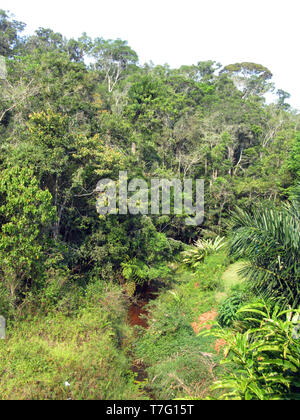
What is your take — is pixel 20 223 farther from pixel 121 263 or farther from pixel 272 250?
pixel 272 250

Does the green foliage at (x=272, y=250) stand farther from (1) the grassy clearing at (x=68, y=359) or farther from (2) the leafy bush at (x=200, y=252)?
(2) the leafy bush at (x=200, y=252)

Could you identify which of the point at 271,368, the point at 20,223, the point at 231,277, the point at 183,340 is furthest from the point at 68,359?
the point at 231,277

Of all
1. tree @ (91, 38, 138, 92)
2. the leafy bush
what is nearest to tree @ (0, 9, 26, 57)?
tree @ (91, 38, 138, 92)

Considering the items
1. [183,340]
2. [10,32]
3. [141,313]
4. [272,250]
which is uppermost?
[10,32]

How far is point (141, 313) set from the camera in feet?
36.7

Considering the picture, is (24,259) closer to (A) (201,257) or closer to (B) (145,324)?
(B) (145,324)

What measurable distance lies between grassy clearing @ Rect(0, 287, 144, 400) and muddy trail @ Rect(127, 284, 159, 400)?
0.25m

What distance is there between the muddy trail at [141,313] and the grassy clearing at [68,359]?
0.83ft

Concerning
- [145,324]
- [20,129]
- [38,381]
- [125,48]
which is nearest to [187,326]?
[145,324]

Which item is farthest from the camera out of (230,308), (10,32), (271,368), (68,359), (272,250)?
(10,32)

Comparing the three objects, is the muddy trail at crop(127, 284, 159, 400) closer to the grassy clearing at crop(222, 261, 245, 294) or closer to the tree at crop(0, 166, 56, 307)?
the grassy clearing at crop(222, 261, 245, 294)

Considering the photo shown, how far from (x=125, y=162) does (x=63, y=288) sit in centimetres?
512

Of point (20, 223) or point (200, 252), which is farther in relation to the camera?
point (200, 252)

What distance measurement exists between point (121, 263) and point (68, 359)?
5085mm
